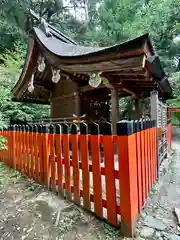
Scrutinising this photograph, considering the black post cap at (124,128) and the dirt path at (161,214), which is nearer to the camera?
the black post cap at (124,128)

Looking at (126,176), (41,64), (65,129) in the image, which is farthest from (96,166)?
(41,64)

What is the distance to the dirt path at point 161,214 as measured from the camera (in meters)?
1.82

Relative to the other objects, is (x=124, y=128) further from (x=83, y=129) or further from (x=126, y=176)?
(x=83, y=129)

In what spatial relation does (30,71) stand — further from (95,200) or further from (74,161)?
(95,200)

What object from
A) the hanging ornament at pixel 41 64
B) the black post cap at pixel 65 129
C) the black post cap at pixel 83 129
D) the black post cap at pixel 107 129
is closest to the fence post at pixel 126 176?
the black post cap at pixel 107 129

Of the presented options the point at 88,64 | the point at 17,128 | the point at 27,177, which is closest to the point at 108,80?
the point at 88,64

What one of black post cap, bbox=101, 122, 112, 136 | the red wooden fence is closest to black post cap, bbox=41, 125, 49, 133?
the red wooden fence

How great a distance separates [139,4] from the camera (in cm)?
1686

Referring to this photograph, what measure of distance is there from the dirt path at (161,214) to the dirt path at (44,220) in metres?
0.34

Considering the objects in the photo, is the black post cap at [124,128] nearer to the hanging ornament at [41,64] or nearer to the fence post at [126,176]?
the fence post at [126,176]

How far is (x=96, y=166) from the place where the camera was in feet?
6.63

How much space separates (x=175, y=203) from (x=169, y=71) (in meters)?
12.0

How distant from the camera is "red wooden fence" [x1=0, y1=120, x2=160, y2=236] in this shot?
1.75m

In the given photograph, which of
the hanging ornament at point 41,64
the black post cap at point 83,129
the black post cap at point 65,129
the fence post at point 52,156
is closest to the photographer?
the black post cap at point 83,129
